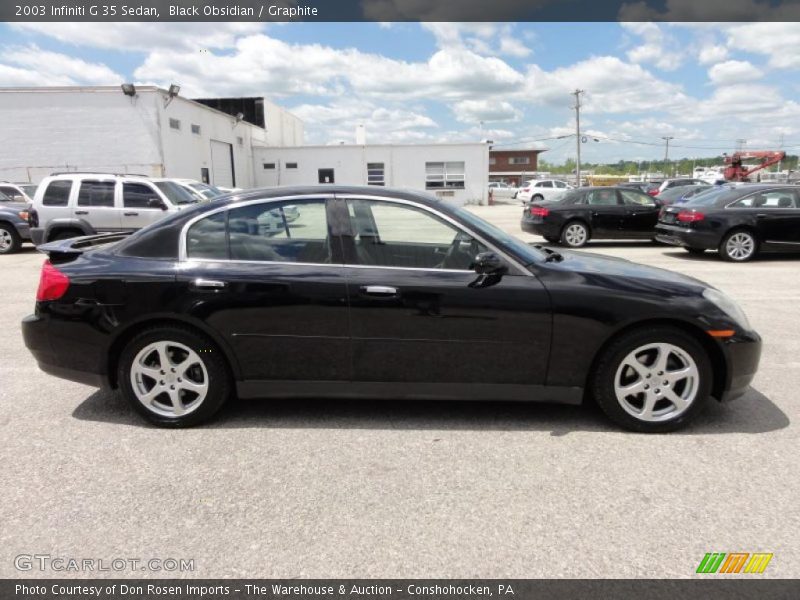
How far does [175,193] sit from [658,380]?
10916mm

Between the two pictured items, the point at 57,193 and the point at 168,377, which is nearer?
the point at 168,377

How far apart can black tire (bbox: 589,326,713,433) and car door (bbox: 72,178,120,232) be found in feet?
A: 34.5

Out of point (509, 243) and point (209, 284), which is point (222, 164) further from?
point (509, 243)

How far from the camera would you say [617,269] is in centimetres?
372

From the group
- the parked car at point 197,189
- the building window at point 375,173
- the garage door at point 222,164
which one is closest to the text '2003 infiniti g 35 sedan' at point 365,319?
the parked car at point 197,189

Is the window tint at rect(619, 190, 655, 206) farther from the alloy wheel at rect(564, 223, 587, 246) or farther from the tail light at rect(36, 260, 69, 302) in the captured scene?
the tail light at rect(36, 260, 69, 302)

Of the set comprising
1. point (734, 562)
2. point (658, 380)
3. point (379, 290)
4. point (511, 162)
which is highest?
point (511, 162)

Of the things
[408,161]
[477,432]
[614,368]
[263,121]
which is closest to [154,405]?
[477,432]

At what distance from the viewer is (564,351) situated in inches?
135

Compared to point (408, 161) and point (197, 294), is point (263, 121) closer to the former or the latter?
point (408, 161)

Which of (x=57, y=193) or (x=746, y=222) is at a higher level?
(x=57, y=193)

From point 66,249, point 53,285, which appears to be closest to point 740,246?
point 66,249

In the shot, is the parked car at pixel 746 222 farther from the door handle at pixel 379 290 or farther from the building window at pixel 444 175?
the building window at pixel 444 175

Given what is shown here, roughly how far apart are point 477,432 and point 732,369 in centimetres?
167
